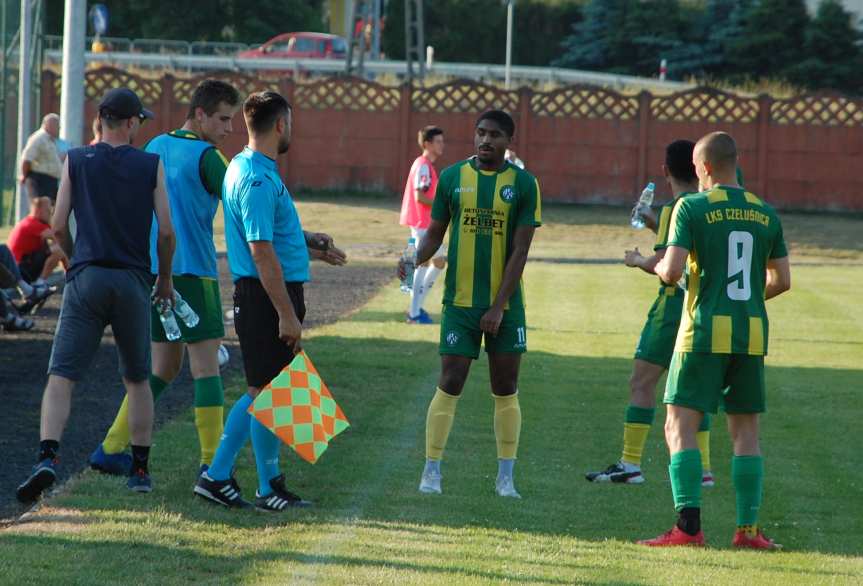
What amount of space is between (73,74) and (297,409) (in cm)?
1193

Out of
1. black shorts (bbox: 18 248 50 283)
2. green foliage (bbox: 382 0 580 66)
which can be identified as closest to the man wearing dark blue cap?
black shorts (bbox: 18 248 50 283)

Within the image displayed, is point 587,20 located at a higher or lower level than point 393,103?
higher

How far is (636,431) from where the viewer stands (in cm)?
823

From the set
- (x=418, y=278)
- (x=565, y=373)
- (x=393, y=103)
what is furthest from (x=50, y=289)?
(x=393, y=103)

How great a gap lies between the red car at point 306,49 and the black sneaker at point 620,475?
47.2 meters

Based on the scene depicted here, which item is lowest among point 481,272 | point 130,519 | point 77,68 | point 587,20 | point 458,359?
point 130,519

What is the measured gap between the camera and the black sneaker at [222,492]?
22.8 feet

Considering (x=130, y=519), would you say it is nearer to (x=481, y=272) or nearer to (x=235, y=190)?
(x=235, y=190)

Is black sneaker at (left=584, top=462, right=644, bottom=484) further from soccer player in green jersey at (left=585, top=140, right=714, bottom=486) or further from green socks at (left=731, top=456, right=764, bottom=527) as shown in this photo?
green socks at (left=731, top=456, right=764, bottom=527)

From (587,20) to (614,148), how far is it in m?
30.4

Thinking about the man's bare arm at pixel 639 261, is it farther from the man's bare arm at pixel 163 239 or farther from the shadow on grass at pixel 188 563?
the man's bare arm at pixel 163 239

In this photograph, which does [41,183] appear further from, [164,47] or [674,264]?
[164,47]

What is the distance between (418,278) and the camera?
15.3 m

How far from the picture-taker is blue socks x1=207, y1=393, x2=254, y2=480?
6941 mm
